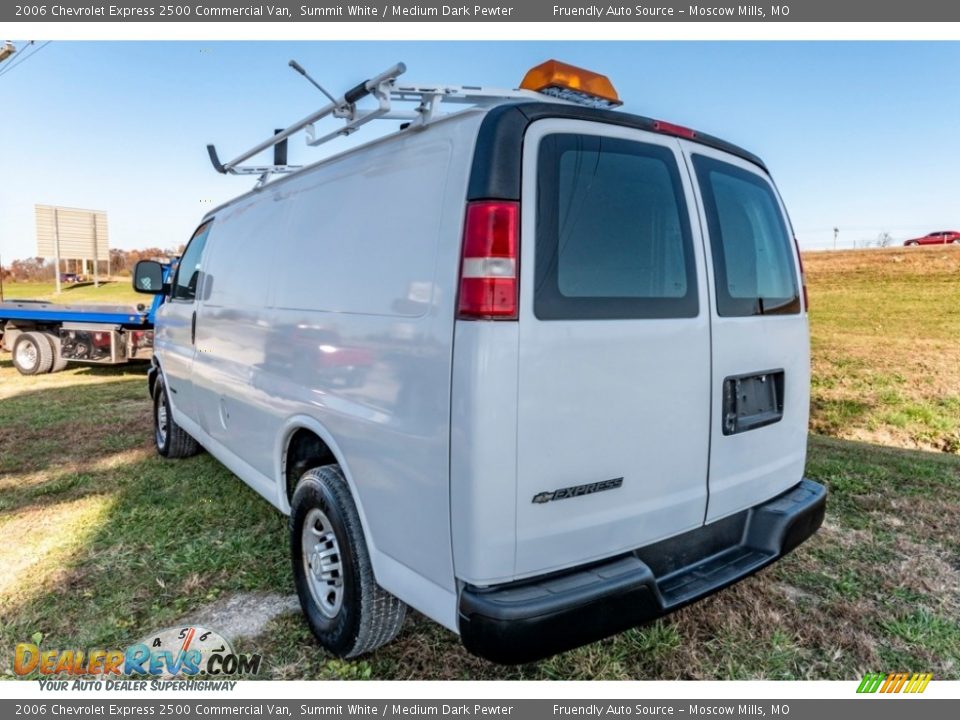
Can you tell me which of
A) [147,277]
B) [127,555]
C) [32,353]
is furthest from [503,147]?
[32,353]

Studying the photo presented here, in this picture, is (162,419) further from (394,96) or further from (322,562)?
(394,96)

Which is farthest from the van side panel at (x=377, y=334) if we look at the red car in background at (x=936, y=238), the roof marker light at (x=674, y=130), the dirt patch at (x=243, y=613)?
the red car in background at (x=936, y=238)

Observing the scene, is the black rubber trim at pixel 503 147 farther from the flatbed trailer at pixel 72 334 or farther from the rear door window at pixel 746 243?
the flatbed trailer at pixel 72 334

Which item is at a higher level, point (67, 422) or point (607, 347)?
point (607, 347)

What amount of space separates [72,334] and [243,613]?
10.3 meters

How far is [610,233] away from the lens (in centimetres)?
222

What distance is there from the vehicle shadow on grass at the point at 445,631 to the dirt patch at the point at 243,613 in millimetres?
75

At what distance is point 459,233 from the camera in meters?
2.04

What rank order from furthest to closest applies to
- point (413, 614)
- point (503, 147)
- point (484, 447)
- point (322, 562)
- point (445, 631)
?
point (413, 614) → point (445, 631) → point (322, 562) → point (503, 147) → point (484, 447)

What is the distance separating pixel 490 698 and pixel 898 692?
171 centimetres

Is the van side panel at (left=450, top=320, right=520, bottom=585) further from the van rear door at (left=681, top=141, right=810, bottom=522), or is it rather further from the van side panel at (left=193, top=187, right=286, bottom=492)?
the van side panel at (left=193, top=187, right=286, bottom=492)

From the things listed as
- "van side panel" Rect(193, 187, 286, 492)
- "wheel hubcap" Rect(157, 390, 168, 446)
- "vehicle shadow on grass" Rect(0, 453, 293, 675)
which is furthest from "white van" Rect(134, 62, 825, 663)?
"wheel hubcap" Rect(157, 390, 168, 446)

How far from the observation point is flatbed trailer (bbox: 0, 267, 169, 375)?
10711mm
